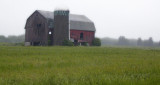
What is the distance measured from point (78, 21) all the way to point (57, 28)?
499 centimetres

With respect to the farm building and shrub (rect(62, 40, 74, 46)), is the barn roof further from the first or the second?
shrub (rect(62, 40, 74, 46))

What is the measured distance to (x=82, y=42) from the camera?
50094 millimetres

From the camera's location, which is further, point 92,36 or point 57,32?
point 92,36

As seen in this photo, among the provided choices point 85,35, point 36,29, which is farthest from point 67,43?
point 36,29

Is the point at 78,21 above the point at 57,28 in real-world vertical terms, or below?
above

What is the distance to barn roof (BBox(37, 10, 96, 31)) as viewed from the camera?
4800cm

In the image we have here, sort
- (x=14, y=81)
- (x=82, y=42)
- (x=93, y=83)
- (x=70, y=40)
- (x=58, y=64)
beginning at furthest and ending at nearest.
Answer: (x=82, y=42) → (x=70, y=40) → (x=58, y=64) → (x=14, y=81) → (x=93, y=83)

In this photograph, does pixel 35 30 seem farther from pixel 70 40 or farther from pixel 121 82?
pixel 121 82

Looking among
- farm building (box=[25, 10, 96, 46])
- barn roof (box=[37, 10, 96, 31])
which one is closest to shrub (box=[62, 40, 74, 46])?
farm building (box=[25, 10, 96, 46])

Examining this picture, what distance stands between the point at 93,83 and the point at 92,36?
4349cm

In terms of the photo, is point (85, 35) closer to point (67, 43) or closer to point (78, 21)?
point (78, 21)

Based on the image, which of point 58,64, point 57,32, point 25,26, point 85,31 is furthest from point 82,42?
point 58,64

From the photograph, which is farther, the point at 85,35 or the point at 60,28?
the point at 85,35

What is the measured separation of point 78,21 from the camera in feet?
163
